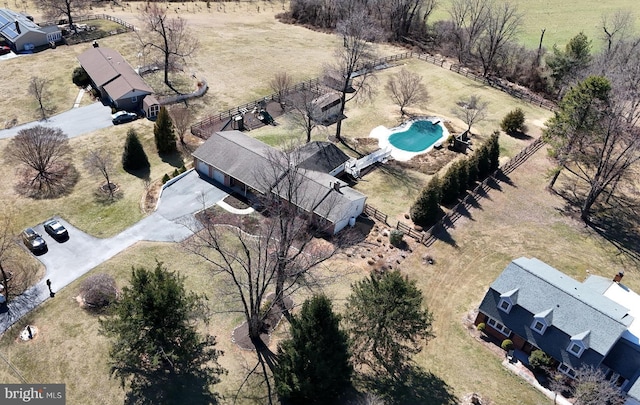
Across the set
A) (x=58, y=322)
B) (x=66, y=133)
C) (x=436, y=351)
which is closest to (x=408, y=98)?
(x=436, y=351)

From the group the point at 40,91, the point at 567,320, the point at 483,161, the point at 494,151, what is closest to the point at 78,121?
the point at 40,91

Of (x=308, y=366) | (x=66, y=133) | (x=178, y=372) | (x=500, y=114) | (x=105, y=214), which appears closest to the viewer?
(x=308, y=366)

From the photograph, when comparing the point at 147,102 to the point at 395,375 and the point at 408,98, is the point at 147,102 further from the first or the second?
the point at 395,375

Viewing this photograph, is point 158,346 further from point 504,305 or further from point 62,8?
point 62,8

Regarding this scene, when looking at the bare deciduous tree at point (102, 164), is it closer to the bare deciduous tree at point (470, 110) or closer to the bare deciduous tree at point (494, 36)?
the bare deciduous tree at point (470, 110)

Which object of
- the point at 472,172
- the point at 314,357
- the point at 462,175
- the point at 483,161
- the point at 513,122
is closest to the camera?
the point at 314,357

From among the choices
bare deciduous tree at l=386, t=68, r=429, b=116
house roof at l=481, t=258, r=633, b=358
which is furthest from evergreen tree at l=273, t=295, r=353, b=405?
bare deciduous tree at l=386, t=68, r=429, b=116
